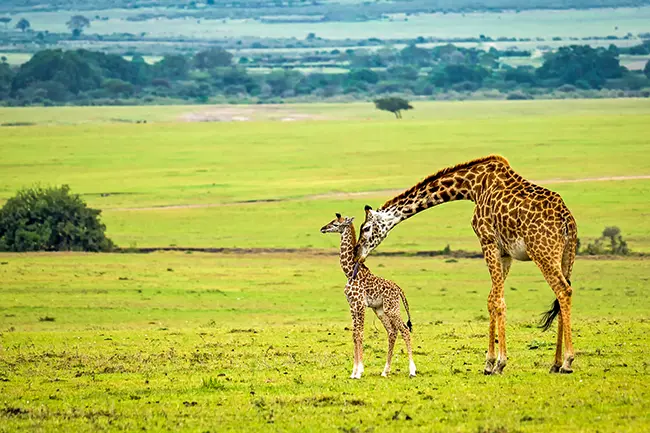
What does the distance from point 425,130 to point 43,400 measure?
206 feet

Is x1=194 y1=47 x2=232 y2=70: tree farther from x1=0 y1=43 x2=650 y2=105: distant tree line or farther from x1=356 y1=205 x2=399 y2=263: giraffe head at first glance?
x1=356 y1=205 x2=399 y2=263: giraffe head

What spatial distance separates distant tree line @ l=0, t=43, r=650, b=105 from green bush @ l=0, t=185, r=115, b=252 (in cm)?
7405

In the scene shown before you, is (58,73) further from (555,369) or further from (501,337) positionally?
(555,369)

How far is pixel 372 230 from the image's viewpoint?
1321 centimetres

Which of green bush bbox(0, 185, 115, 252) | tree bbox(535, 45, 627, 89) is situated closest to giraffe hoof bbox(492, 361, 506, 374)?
green bush bbox(0, 185, 115, 252)

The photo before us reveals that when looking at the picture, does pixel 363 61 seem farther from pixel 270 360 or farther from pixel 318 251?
pixel 270 360

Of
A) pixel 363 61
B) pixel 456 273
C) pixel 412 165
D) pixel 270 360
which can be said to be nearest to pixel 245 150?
pixel 412 165

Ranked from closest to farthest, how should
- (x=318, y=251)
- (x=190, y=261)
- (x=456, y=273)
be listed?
(x=456, y=273) < (x=190, y=261) < (x=318, y=251)

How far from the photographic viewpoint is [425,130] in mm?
74000

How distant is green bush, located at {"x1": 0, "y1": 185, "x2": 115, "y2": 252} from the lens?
3338cm

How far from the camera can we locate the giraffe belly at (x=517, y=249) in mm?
12641

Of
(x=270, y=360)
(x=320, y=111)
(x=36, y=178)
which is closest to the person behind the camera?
(x=270, y=360)

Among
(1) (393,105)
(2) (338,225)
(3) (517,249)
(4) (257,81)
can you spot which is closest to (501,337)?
(3) (517,249)

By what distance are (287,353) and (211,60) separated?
129333 mm
